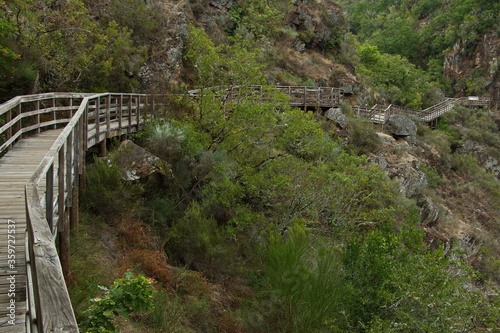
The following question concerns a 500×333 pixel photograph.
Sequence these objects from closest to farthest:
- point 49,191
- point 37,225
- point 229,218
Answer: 1. point 37,225
2. point 49,191
3. point 229,218

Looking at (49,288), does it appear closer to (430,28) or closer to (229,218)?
(229,218)

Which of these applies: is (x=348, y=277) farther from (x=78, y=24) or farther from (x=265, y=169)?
(x=78, y=24)

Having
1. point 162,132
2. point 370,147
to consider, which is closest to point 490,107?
point 370,147

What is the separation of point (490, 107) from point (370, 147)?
35022 mm

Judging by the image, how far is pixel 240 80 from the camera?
1342cm

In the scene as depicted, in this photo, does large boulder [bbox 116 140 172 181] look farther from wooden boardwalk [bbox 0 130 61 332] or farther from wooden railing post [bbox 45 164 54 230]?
wooden railing post [bbox 45 164 54 230]

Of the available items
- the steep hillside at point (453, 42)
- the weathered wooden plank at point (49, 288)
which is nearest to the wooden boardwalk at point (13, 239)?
the weathered wooden plank at point (49, 288)

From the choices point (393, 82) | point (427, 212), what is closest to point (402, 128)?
point (427, 212)

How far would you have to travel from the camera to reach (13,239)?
3898 millimetres

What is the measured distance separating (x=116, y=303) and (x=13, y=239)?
1143mm

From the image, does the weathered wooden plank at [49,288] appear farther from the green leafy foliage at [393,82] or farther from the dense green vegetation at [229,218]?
the green leafy foliage at [393,82]

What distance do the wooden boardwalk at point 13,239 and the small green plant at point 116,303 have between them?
0.76 metres

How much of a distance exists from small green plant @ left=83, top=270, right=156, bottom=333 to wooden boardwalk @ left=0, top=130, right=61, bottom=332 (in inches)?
29.9

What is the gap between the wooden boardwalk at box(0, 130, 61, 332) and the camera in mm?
3070
